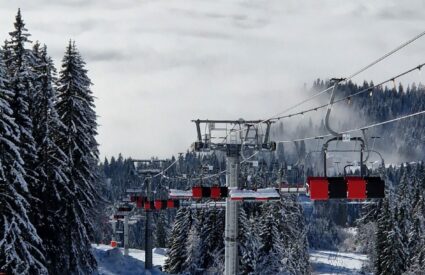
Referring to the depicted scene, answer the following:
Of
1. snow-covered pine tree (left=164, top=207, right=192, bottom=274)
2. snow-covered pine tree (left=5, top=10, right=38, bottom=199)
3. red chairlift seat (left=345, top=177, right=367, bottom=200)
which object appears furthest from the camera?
snow-covered pine tree (left=164, top=207, right=192, bottom=274)

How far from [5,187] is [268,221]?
29.4 m

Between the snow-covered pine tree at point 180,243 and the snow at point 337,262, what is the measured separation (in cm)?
4280

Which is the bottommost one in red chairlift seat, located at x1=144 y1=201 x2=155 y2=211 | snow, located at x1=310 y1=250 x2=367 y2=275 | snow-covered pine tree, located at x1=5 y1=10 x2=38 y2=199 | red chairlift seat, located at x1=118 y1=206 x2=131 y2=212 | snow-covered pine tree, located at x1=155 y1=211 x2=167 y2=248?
snow, located at x1=310 y1=250 x2=367 y2=275

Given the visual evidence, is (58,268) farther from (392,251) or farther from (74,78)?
(392,251)

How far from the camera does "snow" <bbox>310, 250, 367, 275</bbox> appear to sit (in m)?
117

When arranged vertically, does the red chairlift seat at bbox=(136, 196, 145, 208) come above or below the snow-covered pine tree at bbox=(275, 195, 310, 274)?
above

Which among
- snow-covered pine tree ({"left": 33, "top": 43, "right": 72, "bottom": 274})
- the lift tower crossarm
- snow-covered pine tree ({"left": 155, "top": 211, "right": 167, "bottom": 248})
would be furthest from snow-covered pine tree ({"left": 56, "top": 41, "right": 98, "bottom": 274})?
snow-covered pine tree ({"left": 155, "top": 211, "right": 167, "bottom": 248})

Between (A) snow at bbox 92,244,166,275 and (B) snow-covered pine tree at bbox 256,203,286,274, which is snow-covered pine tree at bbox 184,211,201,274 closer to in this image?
(A) snow at bbox 92,244,166,275

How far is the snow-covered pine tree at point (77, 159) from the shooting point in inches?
1451

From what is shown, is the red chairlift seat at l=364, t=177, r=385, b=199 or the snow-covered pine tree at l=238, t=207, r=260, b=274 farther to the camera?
the snow-covered pine tree at l=238, t=207, r=260, b=274

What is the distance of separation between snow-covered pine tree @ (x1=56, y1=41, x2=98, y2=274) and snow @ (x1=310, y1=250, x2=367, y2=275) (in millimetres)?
73345

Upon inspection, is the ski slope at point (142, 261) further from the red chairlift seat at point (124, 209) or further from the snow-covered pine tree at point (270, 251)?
the snow-covered pine tree at point (270, 251)

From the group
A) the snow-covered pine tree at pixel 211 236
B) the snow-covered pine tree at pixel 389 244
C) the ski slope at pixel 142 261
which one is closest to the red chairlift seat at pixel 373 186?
the ski slope at pixel 142 261

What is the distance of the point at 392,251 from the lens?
205 feet
